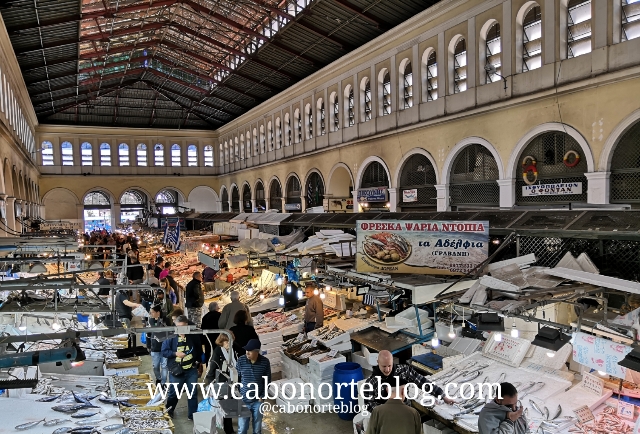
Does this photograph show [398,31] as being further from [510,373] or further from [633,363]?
[633,363]

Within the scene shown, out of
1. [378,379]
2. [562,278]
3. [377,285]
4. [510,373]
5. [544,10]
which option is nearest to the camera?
[378,379]

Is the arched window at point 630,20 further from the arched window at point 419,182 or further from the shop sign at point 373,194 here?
the shop sign at point 373,194

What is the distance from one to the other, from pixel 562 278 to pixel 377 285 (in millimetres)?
3157

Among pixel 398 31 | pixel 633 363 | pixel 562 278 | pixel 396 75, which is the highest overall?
pixel 398 31

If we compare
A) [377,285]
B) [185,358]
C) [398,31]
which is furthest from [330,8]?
[185,358]

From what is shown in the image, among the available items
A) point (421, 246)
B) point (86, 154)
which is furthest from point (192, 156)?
point (421, 246)

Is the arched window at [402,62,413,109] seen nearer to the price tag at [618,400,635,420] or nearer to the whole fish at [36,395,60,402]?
the price tag at [618,400,635,420]

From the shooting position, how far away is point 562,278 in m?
5.90

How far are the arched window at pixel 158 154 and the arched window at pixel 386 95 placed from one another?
27.4 metres

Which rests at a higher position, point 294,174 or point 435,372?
point 294,174

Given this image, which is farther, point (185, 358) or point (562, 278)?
point (185, 358)

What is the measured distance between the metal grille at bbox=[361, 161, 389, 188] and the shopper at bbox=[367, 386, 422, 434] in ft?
51.7

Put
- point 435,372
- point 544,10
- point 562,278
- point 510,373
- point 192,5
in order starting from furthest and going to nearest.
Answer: point 192,5 < point 544,10 < point 435,372 < point 510,373 < point 562,278

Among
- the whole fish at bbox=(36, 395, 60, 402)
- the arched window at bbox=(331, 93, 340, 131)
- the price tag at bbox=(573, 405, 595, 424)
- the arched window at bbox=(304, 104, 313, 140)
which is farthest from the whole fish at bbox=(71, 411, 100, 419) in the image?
the arched window at bbox=(304, 104, 313, 140)
